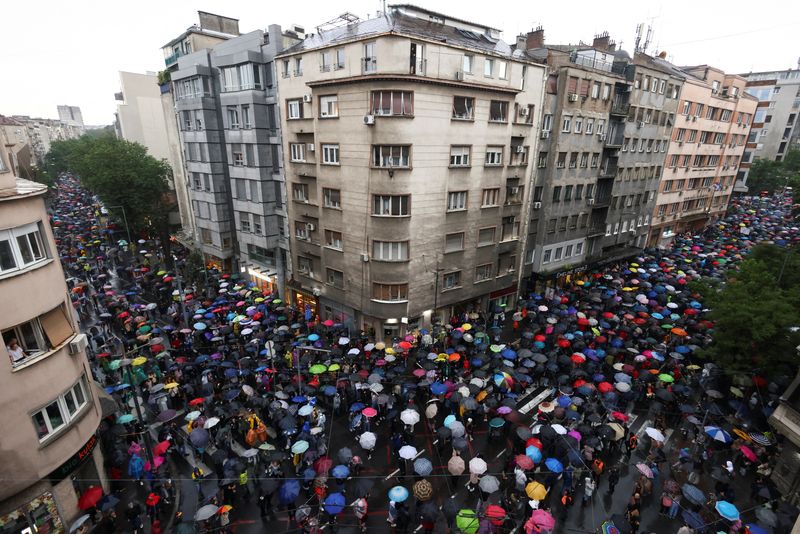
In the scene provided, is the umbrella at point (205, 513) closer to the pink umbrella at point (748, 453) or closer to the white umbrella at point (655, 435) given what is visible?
the white umbrella at point (655, 435)

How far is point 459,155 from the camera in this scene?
1130 inches

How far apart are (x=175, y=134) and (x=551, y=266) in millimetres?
46927

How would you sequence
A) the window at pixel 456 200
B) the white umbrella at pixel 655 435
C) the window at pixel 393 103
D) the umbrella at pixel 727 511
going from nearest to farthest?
the umbrella at pixel 727 511 → the white umbrella at pixel 655 435 → the window at pixel 393 103 → the window at pixel 456 200

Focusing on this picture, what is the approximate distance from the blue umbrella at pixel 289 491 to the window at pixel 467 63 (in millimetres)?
27046

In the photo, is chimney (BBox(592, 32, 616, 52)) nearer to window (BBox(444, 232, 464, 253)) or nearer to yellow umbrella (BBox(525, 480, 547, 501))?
window (BBox(444, 232, 464, 253))

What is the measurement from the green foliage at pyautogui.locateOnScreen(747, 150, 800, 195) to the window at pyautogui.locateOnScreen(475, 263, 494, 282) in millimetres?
87528

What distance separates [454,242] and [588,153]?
1933 centimetres

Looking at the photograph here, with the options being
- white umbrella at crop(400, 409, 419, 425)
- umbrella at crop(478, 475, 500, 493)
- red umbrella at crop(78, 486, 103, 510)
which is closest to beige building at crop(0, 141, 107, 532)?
red umbrella at crop(78, 486, 103, 510)

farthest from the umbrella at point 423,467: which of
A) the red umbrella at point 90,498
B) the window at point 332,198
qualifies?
the window at point 332,198

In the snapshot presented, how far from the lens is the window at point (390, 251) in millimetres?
28172

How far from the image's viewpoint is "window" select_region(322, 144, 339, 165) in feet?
93.9

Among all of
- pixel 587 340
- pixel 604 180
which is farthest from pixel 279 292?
pixel 604 180

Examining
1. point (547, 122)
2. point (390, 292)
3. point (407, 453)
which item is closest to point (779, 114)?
point (547, 122)

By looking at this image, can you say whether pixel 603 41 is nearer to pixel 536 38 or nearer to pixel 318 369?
pixel 536 38
